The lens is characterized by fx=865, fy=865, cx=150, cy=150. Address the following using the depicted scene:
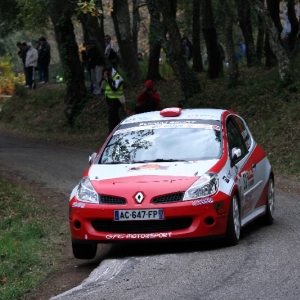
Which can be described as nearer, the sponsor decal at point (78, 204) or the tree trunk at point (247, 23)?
the sponsor decal at point (78, 204)

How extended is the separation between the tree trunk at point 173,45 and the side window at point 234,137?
12.9m

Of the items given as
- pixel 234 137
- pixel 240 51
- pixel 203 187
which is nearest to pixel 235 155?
pixel 234 137

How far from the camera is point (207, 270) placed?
827 cm

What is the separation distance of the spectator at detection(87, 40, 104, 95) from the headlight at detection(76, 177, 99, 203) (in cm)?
1872

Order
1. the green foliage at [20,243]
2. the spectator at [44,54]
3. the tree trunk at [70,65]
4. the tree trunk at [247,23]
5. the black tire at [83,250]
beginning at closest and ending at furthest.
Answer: the green foliage at [20,243] → the black tire at [83,250] → the tree trunk at [70,65] → the tree trunk at [247,23] → the spectator at [44,54]

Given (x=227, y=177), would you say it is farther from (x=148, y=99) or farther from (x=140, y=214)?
(x=148, y=99)

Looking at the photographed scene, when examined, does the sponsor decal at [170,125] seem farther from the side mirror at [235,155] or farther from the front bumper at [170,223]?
the front bumper at [170,223]

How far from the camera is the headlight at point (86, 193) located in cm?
946

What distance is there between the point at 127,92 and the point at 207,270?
20355 mm

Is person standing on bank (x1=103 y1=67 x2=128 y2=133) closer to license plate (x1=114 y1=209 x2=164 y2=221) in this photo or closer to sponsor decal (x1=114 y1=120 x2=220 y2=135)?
sponsor decal (x1=114 y1=120 x2=220 y2=135)

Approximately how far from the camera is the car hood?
31.3 ft

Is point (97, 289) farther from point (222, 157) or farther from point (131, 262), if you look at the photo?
point (222, 157)

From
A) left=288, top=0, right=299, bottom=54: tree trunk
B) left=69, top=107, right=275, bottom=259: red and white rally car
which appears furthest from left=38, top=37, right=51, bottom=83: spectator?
left=69, top=107, right=275, bottom=259: red and white rally car

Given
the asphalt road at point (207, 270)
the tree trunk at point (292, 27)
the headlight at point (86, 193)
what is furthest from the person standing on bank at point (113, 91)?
the headlight at point (86, 193)
